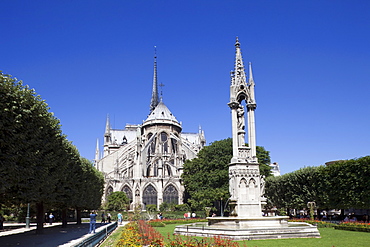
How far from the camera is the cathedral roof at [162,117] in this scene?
9375 centimetres

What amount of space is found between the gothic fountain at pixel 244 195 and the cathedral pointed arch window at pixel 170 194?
192 ft

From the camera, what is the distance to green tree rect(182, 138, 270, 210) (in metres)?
50.4

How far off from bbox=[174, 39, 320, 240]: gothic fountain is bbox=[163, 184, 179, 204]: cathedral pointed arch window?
58.4 metres

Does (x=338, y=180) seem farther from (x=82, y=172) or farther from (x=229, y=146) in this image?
(x=82, y=172)

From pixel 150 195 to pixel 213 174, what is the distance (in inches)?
1191

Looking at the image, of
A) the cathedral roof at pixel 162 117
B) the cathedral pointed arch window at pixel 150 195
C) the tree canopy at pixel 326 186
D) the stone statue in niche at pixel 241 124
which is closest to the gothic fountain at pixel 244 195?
the stone statue in niche at pixel 241 124

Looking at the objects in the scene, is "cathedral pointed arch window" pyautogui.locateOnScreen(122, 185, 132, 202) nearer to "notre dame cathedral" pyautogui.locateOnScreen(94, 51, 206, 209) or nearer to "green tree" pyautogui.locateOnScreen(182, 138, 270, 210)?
"notre dame cathedral" pyautogui.locateOnScreen(94, 51, 206, 209)

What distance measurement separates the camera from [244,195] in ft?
65.9

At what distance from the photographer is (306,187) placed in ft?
133

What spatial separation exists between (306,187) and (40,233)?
27.4 metres

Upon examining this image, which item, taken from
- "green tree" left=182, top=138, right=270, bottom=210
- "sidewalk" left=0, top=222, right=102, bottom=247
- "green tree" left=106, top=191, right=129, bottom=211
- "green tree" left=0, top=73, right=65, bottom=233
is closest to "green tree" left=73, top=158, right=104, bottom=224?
"sidewalk" left=0, top=222, right=102, bottom=247

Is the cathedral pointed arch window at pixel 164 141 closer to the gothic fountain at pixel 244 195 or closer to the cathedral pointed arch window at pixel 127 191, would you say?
the cathedral pointed arch window at pixel 127 191

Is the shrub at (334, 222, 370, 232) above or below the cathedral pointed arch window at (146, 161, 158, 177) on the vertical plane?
below

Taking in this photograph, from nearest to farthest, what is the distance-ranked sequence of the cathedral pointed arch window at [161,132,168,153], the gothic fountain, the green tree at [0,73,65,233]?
the green tree at [0,73,65,233] → the gothic fountain → the cathedral pointed arch window at [161,132,168,153]
